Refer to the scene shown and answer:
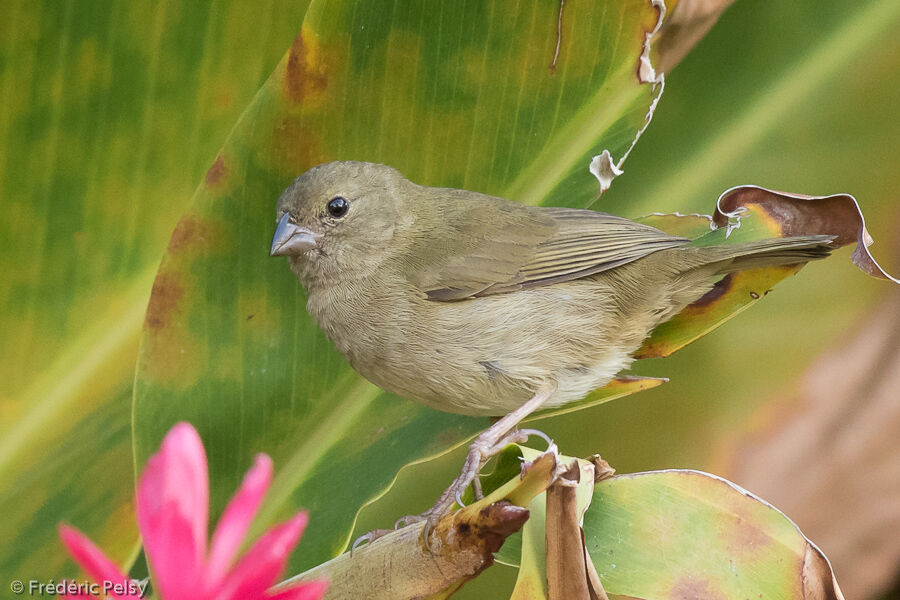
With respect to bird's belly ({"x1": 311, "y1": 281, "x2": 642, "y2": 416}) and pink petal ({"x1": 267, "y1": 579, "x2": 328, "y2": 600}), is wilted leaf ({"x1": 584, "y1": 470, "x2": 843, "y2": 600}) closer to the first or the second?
bird's belly ({"x1": 311, "y1": 281, "x2": 642, "y2": 416})

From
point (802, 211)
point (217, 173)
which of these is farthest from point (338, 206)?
point (802, 211)

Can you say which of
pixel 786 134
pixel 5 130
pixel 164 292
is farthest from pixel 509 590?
pixel 5 130

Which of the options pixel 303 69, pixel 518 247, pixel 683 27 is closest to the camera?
pixel 303 69

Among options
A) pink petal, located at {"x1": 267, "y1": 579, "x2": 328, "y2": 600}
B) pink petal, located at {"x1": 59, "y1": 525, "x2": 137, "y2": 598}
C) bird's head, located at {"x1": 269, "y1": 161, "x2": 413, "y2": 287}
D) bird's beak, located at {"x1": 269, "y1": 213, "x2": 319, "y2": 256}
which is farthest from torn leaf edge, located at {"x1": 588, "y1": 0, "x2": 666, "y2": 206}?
pink petal, located at {"x1": 59, "y1": 525, "x2": 137, "y2": 598}

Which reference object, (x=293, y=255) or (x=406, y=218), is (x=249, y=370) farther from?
(x=406, y=218)

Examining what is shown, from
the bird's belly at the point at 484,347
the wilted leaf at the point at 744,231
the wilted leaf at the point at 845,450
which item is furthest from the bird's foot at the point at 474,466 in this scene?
the wilted leaf at the point at 845,450

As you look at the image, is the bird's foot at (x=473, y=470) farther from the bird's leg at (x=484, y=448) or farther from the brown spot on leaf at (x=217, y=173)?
the brown spot on leaf at (x=217, y=173)

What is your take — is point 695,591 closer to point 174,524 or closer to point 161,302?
point 174,524
